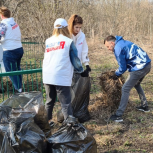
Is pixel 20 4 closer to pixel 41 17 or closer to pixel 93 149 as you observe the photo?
pixel 41 17

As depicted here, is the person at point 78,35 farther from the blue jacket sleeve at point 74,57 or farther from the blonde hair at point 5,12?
the blonde hair at point 5,12

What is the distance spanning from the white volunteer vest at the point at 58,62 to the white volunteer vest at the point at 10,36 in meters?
1.74

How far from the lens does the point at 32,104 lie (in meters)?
2.42

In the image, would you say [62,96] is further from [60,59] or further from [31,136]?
[31,136]

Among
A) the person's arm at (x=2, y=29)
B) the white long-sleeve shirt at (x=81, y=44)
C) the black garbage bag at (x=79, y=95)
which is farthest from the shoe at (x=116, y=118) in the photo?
the person's arm at (x=2, y=29)

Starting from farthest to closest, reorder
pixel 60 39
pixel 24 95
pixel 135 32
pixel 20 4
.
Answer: pixel 135 32 → pixel 20 4 → pixel 60 39 → pixel 24 95

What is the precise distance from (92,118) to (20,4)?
620 centimetres

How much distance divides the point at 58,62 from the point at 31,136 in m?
1.07

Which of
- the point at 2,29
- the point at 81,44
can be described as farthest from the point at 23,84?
the point at 81,44

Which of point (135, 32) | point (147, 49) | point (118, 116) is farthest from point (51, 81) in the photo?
point (135, 32)

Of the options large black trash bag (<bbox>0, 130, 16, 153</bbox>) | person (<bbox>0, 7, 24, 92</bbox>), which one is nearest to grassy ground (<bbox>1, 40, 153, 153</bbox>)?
large black trash bag (<bbox>0, 130, 16, 153</bbox>)

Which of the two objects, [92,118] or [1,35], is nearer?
[92,118]

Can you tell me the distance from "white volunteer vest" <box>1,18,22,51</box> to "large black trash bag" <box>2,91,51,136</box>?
2048 mm

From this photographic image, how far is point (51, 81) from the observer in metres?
2.77
